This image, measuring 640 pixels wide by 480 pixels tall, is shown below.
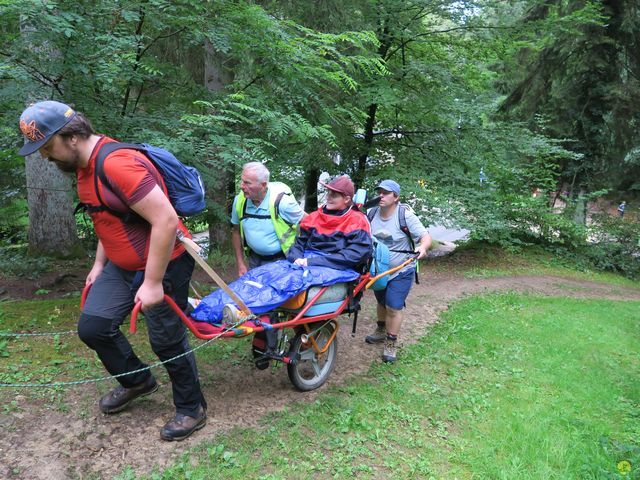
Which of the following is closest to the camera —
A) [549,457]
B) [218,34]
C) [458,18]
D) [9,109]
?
[549,457]

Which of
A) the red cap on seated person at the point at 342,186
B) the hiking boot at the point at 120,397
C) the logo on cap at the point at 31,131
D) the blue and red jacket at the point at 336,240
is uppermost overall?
the logo on cap at the point at 31,131

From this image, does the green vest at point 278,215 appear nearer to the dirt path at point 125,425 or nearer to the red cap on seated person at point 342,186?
the red cap on seated person at point 342,186

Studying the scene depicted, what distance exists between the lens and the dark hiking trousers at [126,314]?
110 inches

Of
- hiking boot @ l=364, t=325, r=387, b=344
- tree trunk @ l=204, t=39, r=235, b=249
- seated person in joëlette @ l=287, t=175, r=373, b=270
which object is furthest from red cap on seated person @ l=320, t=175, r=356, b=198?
hiking boot @ l=364, t=325, r=387, b=344

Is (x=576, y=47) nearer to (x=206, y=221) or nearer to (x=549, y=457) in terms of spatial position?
(x=206, y=221)

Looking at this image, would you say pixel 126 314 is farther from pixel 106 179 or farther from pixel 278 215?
pixel 278 215

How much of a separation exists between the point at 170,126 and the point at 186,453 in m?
2.93

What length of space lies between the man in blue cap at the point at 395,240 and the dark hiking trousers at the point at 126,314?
235 cm

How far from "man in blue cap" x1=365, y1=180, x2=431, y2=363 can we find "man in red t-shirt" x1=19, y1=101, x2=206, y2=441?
90.2 inches

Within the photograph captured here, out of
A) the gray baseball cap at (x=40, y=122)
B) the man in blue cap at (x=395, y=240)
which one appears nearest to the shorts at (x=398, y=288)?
the man in blue cap at (x=395, y=240)

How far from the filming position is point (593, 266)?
516 inches

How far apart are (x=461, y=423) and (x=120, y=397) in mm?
2725

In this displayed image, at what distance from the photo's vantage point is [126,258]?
2.73m

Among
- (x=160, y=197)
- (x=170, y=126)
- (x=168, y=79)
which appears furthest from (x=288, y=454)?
(x=168, y=79)
